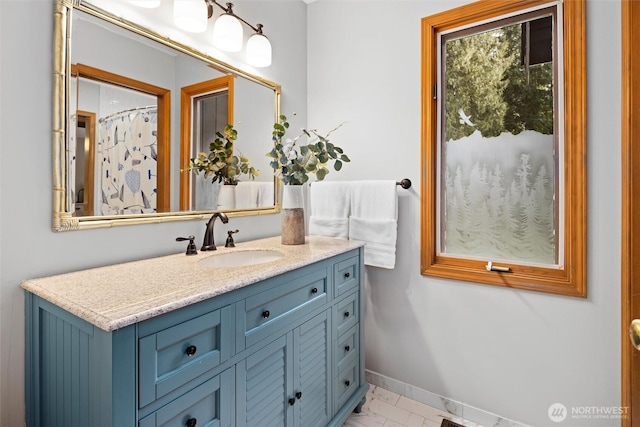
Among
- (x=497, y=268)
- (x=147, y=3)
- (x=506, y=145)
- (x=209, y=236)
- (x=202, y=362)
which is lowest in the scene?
(x=202, y=362)

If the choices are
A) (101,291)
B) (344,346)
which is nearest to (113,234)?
(101,291)

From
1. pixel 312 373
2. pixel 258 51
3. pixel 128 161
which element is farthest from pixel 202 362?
pixel 258 51

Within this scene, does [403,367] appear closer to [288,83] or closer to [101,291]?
[101,291]

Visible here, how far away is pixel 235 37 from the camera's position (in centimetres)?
159

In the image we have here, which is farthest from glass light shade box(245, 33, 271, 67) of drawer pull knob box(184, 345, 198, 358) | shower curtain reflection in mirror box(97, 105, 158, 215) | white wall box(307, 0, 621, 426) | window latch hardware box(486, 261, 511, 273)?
window latch hardware box(486, 261, 511, 273)

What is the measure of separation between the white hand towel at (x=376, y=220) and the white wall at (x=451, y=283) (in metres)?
0.12

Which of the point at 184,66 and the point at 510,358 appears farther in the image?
the point at 510,358

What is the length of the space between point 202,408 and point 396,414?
124 cm

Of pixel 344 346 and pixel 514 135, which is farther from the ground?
pixel 514 135

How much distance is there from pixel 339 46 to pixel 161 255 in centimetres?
165

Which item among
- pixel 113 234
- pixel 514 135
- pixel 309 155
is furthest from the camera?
pixel 309 155

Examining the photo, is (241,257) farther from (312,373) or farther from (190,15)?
(190,15)

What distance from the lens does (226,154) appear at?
1665mm

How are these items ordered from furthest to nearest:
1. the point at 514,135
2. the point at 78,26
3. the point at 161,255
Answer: the point at 514,135 < the point at 161,255 < the point at 78,26
